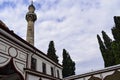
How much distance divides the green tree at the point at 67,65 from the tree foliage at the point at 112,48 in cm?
738

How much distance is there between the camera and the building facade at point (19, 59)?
1030cm

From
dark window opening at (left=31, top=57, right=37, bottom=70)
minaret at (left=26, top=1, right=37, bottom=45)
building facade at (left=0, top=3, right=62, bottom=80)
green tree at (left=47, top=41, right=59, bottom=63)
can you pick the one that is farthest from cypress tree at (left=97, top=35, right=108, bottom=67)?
dark window opening at (left=31, top=57, right=37, bottom=70)

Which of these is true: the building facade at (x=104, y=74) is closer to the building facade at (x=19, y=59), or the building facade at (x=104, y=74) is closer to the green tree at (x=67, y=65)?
the building facade at (x=19, y=59)

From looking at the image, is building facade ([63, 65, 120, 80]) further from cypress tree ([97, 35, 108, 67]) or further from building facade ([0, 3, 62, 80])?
cypress tree ([97, 35, 108, 67])

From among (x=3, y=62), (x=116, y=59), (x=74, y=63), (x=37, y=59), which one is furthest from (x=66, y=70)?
(x=3, y=62)

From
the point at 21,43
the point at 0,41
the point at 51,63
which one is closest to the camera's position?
the point at 0,41

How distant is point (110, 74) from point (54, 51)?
17.2 metres

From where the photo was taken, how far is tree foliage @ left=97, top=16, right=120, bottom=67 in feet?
99.5

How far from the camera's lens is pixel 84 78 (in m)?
20.0

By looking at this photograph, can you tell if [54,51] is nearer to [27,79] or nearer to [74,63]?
[74,63]

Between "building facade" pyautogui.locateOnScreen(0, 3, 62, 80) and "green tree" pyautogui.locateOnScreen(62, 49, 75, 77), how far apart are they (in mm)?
15410

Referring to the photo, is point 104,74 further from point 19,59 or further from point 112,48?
point 112,48

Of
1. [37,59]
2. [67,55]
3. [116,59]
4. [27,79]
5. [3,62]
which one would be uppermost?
[67,55]

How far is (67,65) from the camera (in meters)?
33.7
